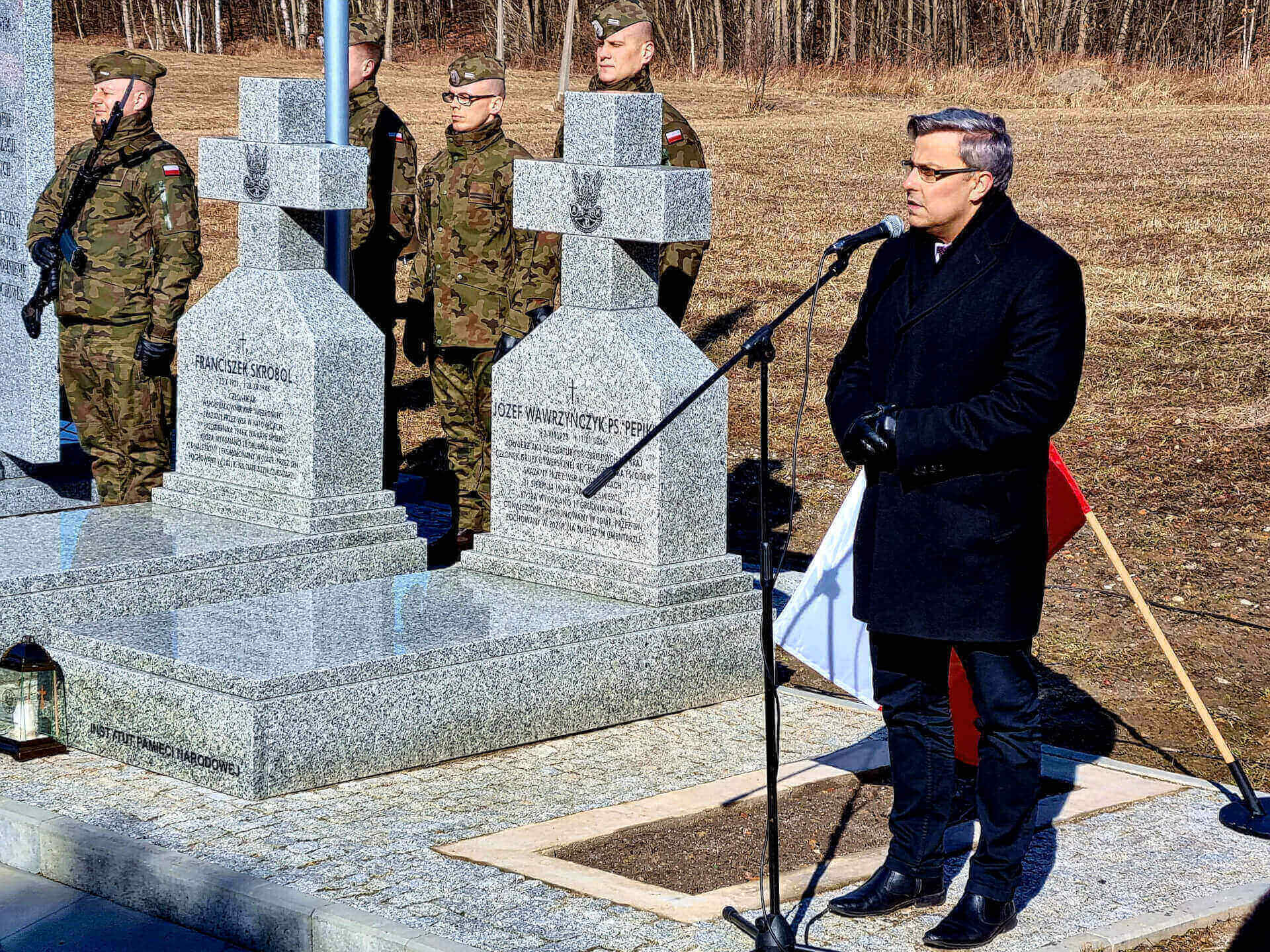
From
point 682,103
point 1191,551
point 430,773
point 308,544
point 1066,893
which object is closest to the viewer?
point 1066,893

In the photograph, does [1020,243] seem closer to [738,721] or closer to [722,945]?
[722,945]

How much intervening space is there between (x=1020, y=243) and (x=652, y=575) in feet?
9.38

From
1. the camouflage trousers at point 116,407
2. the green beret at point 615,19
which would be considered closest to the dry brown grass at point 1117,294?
the green beret at point 615,19

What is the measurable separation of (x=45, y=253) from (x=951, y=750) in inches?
244

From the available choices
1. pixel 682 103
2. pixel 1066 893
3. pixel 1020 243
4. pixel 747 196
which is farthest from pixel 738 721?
pixel 682 103

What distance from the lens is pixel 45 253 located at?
926cm

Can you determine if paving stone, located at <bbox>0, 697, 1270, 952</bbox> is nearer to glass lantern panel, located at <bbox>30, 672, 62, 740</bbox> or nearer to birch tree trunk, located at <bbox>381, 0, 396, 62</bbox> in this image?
glass lantern panel, located at <bbox>30, 672, 62, 740</bbox>

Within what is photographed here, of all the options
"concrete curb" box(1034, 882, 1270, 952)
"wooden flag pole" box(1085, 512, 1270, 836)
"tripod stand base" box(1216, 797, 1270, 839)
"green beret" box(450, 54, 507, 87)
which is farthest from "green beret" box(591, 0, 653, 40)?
"concrete curb" box(1034, 882, 1270, 952)

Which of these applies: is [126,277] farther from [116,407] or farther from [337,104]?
[337,104]

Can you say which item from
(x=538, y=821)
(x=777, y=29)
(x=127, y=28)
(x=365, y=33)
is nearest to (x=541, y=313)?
(x=365, y=33)

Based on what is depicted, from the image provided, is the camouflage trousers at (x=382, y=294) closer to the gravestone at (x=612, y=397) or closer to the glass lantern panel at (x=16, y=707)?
the gravestone at (x=612, y=397)

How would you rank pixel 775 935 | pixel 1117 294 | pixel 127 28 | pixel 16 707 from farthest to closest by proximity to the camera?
pixel 127 28
pixel 1117 294
pixel 16 707
pixel 775 935

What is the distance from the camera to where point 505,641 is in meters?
6.47

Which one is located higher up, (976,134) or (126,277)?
(976,134)
